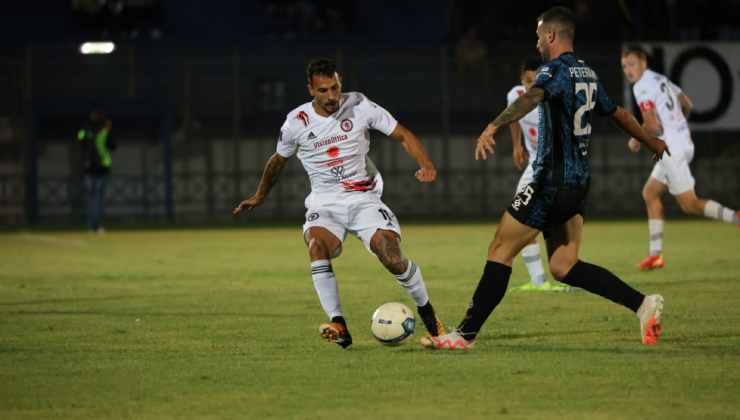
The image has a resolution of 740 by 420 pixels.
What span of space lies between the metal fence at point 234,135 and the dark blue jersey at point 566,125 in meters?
19.5

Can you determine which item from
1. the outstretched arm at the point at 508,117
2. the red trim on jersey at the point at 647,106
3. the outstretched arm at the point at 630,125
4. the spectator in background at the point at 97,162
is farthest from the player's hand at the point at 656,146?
the spectator in background at the point at 97,162

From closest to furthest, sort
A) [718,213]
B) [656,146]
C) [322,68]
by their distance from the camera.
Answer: [656,146] → [322,68] → [718,213]

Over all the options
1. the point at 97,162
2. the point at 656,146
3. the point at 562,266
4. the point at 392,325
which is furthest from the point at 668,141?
the point at 97,162

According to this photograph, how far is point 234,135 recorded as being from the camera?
95.2 feet

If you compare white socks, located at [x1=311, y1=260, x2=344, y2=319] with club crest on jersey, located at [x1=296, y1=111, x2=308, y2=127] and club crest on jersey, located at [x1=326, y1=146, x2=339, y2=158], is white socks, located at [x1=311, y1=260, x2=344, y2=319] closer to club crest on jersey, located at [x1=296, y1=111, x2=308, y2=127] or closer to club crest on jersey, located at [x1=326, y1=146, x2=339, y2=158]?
club crest on jersey, located at [x1=326, y1=146, x2=339, y2=158]

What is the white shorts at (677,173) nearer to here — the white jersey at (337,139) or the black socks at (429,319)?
the white jersey at (337,139)

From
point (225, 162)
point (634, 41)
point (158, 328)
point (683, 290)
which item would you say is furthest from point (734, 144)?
point (158, 328)

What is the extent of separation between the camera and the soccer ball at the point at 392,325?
9.32 m

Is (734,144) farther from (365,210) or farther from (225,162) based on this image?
(365,210)

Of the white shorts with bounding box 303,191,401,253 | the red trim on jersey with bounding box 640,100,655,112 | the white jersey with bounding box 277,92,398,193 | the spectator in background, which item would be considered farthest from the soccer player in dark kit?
the spectator in background

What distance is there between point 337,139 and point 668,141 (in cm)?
702

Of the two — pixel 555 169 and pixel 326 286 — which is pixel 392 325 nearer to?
pixel 326 286

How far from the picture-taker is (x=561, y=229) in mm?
9336

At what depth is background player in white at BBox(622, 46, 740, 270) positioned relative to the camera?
1516cm
